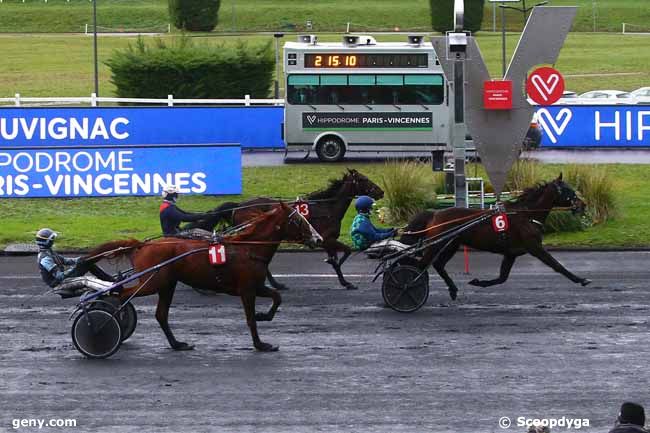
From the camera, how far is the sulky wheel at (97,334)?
499 inches

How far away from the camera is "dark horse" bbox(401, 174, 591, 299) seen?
1532 centimetres

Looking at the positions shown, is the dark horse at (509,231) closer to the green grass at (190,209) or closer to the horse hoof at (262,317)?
the horse hoof at (262,317)

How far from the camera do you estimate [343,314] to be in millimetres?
15055

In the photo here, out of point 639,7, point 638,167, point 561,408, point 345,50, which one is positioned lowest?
point 561,408

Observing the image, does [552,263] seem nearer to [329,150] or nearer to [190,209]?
[190,209]

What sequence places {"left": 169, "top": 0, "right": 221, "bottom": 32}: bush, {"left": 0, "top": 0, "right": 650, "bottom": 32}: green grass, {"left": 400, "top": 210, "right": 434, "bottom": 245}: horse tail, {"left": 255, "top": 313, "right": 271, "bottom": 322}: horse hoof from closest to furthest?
{"left": 255, "top": 313, "right": 271, "bottom": 322}: horse hoof < {"left": 400, "top": 210, "right": 434, "bottom": 245}: horse tail < {"left": 169, "top": 0, "right": 221, "bottom": 32}: bush < {"left": 0, "top": 0, "right": 650, "bottom": 32}: green grass

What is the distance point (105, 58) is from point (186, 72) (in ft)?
65.5

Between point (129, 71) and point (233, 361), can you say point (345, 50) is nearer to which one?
point (129, 71)

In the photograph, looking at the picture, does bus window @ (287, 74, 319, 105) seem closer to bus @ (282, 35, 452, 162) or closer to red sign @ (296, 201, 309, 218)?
bus @ (282, 35, 452, 162)

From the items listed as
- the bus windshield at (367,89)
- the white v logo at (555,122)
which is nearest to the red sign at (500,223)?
the bus windshield at (367,89)

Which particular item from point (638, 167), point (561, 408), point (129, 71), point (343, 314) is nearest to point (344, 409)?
point (561, 408)

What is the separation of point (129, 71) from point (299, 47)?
8.72 metres

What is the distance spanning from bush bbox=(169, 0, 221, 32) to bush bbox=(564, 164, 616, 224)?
4391cm

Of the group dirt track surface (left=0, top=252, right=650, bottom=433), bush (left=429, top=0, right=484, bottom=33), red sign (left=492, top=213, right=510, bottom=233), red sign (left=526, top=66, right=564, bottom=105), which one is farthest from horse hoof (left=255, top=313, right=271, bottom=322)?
bush (left=429, top=0, right=484, bottom=33)
